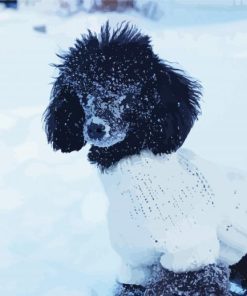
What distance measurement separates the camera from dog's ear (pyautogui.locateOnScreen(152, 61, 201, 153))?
0.98m

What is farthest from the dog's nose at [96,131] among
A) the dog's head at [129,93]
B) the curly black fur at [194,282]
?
the curly black fur at [194,282]

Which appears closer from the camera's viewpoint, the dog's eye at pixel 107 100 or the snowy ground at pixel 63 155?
the dog's eye at pixel 107 100

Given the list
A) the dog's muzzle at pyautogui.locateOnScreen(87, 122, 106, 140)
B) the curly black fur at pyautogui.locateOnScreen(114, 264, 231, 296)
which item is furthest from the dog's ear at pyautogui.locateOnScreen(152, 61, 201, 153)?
the curly black fur at pyautogui.locateOnScreen(114, 264, 231, 296)

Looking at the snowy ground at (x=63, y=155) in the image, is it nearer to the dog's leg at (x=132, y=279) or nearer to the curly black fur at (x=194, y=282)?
the dog's leg at (x=132, y=279)

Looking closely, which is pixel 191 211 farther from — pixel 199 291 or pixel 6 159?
pixel 6 159

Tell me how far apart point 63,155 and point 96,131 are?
0.80 ft

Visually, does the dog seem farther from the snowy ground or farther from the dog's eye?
the snowy ground

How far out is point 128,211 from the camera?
1.01 m

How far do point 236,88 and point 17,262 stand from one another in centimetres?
66

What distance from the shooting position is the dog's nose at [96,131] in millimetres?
949

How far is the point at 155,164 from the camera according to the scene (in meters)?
1.00

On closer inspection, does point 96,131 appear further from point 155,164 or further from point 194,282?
point 194,282

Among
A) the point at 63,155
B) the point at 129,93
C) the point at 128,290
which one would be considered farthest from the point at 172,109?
the point at 128,290

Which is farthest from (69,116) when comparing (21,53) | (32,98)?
(21,53)
